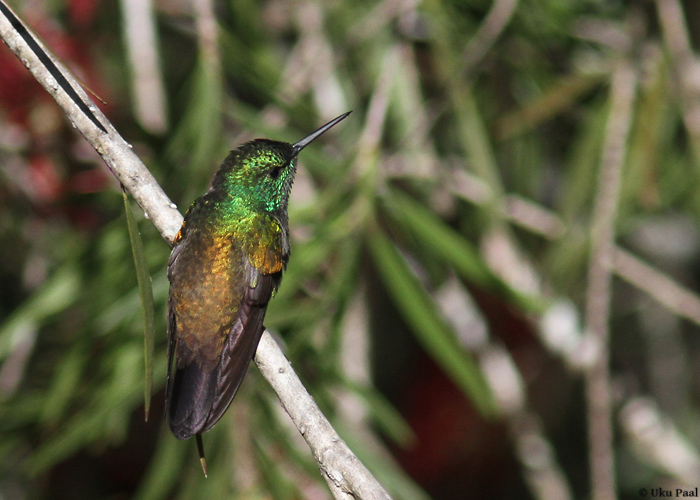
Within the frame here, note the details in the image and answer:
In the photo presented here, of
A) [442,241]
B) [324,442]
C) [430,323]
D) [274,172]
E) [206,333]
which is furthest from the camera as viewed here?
[442,241]

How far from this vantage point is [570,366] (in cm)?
313

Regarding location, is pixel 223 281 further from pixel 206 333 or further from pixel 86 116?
pixel 86 116

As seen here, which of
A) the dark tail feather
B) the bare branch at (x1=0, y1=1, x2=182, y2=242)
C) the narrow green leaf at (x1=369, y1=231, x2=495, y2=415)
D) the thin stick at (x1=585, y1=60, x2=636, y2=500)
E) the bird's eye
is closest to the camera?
the bare branch at (x1=0, y1=1, x2=182, y2=242)

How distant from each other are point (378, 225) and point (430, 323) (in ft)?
1.32

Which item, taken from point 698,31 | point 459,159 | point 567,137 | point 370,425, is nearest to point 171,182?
point 370,425

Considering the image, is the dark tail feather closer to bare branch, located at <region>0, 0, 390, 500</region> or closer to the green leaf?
bare branch, located at <region>0, 0, 390, 500</region>

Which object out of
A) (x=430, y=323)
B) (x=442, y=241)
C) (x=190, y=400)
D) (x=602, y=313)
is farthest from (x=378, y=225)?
(x=190, y=400)

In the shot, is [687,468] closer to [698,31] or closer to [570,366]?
[570,366]

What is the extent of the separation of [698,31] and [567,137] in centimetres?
89

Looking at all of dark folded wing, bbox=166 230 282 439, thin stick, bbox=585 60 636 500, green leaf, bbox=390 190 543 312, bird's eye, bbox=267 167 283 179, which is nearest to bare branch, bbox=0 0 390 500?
dark folded wing, bbox=166 230 282 439

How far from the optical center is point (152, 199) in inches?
59.1

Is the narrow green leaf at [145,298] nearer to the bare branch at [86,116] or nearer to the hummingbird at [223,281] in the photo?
the bare branch at [86,116]

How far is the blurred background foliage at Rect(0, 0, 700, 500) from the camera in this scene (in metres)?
2.22

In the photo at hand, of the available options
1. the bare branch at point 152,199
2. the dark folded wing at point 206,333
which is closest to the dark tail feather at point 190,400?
the dark folded wing at point 206,333
